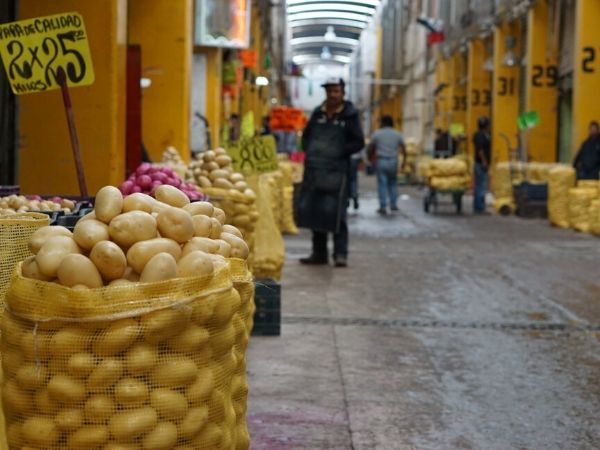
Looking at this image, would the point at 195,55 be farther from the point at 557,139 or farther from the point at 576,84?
the point at 557,139

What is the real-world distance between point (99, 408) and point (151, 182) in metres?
2.92

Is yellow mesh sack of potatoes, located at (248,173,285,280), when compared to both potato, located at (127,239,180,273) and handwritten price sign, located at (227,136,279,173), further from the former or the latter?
potato, located at (127,239,180,273)

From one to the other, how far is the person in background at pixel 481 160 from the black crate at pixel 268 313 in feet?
47.3

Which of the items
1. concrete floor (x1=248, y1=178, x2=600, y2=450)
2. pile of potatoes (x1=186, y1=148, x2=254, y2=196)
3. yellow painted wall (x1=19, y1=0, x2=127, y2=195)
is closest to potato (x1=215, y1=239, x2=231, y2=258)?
concrete floor (x1=248, y1=178, x2=600, y2=450)

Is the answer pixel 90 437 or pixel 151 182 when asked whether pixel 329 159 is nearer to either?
pixel 151 182

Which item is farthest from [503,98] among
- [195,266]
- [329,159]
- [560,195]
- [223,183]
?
[195,266]

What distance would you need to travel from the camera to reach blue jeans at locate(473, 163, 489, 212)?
21.2 metres

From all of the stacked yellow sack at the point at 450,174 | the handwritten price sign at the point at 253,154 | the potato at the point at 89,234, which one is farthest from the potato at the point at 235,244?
the stacked yellow sack at the point at 450,174

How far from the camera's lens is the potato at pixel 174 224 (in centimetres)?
303

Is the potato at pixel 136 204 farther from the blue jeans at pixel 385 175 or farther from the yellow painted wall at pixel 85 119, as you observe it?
the blue jeans at pixel 385 175

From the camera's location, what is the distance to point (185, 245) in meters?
3.07

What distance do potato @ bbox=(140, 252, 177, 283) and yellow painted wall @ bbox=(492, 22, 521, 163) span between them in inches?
976

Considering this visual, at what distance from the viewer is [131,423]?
271cm

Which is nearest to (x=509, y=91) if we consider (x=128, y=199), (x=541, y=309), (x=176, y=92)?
(x=176, y=92)
